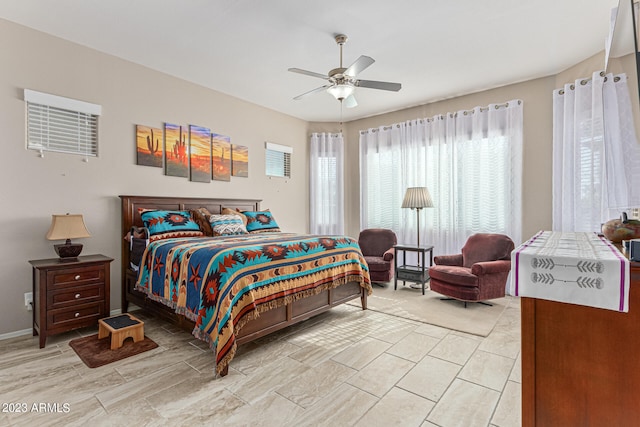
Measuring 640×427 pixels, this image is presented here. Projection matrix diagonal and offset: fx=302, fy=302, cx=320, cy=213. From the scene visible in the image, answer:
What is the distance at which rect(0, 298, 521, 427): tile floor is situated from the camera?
70.6 inches

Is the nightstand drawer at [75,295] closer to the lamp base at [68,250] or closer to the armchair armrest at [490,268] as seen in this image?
→ the lamp base at [68,250]

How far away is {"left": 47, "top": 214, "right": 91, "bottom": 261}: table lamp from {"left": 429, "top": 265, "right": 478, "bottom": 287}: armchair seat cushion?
13.2ft

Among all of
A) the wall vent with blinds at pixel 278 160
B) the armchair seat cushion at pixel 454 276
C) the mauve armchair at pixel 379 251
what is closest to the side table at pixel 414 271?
the mauve armchair at pixel 379 251

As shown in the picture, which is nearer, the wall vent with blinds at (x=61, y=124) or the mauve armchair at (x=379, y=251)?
the wall vent with blinds at (x=61, y=124)

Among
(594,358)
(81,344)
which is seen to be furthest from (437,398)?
(81,344)

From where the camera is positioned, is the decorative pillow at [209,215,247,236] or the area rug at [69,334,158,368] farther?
the decorative pillow at [209,215,247,236]

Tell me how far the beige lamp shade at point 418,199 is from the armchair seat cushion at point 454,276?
1.02 m

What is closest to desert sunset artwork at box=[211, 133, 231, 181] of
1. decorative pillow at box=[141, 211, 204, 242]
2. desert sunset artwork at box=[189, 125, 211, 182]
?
desert sunset artwork at box=[189, 125, 211, 182]

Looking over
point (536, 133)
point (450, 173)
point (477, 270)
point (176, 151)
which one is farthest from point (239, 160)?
point (536, 133)

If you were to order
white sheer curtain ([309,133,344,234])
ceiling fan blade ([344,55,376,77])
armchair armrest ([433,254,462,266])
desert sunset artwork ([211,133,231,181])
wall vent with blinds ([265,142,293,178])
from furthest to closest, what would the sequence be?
white sheer curtain ([309,133,344,234]) < wall vent with blinds ([265,142,293,178]) < desert sunset artwork ([211,133,231,181]) < armchair armrest ([433,254,462,266]) < ceiling fan blade ([344,55,376,77])

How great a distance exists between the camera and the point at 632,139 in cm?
192

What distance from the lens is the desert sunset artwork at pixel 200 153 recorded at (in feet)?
14.2

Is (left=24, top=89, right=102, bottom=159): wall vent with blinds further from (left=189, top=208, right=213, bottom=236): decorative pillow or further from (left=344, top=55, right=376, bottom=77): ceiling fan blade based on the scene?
(left=344, top=55, right=376, bottom=77): ceiling fan blade

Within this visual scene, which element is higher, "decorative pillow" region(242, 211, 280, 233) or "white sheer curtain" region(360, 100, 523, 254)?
"white sheer curtain" region(360, 100, 523, 254)
